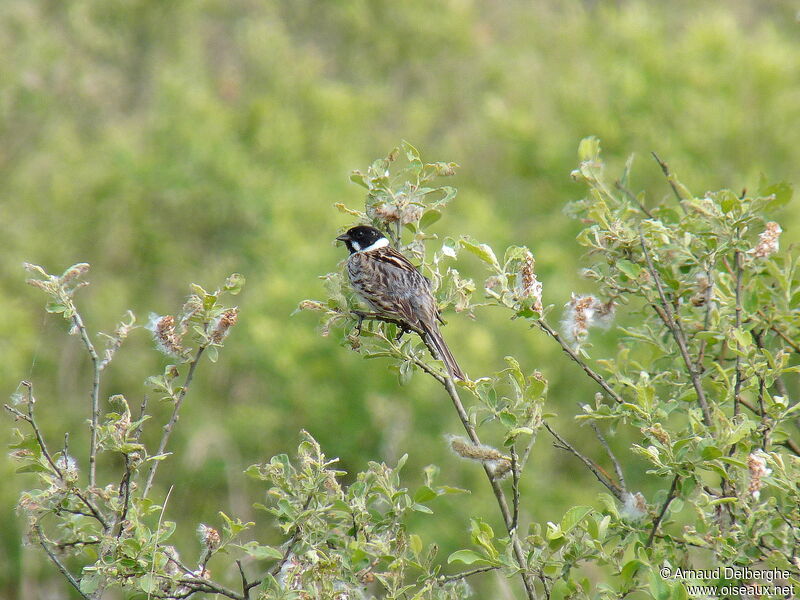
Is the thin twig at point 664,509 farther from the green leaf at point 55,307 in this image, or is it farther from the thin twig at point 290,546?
the green leaf at point 55,307

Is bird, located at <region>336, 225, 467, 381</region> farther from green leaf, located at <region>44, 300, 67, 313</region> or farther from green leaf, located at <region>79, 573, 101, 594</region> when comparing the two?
green leaf, located at <region>79, 573, 101, 594</region>

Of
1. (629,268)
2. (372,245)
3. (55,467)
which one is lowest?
(55,467)

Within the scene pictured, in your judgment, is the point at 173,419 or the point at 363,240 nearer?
the point at 173,419

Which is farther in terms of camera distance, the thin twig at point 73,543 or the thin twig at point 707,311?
the thin twig at point 707,311

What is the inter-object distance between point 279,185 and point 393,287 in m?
17.1

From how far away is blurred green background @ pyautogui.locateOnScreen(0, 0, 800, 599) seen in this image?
17.8 metres

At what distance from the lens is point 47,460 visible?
2943 mm

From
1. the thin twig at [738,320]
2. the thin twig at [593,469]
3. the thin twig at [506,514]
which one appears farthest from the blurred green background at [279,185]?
the thin twig at [506,514]

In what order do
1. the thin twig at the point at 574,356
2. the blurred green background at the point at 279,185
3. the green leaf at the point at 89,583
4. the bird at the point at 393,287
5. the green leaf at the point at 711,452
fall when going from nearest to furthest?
the green leaf at the point at 711,452, the green leaf at the point at 89,583, the thin twig at the point at 574,356, the bird at the point at 393,287, the blurred green background at the point at 279,185

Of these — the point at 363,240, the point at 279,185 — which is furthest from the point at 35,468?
the point at 279,185

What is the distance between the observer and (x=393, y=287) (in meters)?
4.80

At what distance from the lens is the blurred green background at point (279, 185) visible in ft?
58.5

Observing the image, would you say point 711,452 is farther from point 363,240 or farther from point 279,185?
point 279,185

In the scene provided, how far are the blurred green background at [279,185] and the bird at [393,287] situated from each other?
9.21 meters
